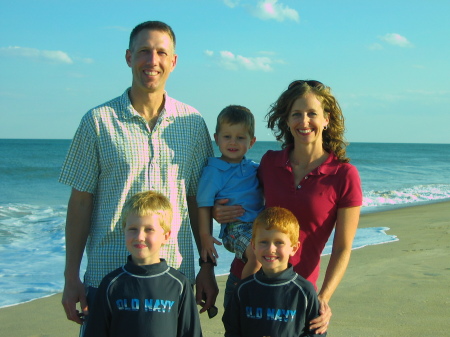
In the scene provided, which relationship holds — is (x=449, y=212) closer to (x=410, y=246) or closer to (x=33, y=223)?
(x=410, y=246)

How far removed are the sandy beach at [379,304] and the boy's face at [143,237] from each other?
2.75 meters

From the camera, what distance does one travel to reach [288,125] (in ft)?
11.6

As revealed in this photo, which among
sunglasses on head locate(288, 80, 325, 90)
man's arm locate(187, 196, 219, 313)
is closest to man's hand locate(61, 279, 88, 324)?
man's arm locate(187, 196, 219, 313)

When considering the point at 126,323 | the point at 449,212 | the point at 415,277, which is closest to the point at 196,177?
the point at 126,323

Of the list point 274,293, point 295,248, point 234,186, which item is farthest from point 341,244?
point 234,186

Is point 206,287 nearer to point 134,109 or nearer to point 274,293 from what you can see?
point 274,293

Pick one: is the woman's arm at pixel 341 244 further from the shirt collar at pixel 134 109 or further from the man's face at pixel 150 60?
the man's face at pixel 150 60

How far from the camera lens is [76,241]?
3406 millimetres

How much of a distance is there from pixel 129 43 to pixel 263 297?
1.75 m

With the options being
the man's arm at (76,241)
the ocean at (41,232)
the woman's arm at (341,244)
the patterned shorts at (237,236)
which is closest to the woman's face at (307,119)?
the woman's arm at (341,244)

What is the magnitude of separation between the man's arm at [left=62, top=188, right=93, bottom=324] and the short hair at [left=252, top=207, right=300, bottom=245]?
1044 millimetres

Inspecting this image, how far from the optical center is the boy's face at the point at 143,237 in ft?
10.0

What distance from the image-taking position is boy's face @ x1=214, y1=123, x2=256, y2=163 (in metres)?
3.90

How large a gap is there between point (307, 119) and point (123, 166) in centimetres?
112
